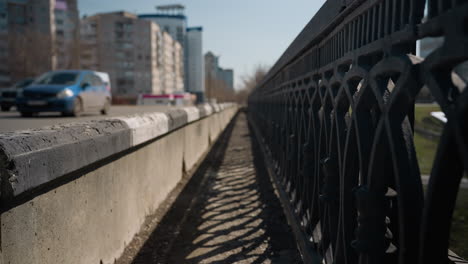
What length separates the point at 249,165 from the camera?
31.5 feet

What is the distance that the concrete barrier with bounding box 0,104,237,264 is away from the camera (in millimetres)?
1857

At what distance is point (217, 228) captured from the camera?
15.4 feet

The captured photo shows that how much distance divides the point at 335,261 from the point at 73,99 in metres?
12.0

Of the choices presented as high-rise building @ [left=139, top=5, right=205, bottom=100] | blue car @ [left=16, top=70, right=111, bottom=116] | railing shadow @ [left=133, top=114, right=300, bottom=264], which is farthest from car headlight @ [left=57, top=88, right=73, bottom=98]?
high-rise building @ [left=139, top=5, right=205, bottom=100]

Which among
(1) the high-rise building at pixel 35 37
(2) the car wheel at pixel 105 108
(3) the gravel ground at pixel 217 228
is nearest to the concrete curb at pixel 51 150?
(3) the gravel ground at pixel 217 228

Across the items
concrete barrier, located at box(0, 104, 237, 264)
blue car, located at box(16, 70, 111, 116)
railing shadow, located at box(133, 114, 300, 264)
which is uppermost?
blue car, located at box(16, 70, 111, 116)

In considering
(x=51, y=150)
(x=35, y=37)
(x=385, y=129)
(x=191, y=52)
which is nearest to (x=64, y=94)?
(x=51, y=150)

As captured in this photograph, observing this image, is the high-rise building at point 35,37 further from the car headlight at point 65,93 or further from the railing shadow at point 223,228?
the railing shadow at point 223,228

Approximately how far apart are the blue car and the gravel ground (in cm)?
699

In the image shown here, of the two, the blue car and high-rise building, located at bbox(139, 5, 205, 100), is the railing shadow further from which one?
high-rise building, located at bbox(139, 5, 205, 100)

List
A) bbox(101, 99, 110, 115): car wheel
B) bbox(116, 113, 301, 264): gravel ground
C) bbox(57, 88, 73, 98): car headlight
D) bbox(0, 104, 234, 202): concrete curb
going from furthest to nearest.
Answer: bbox(101, 99, 110, 115): car wheel < bbox(57, 88, 73, 98): car headlight < bbox(116, 113, 301, 264): gravel ground < bbox(0, 104, 234, 202): concrete curb

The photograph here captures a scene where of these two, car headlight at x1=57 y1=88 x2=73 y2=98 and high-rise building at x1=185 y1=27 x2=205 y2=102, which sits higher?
high-rise building at x1=185 y1=27 x2=205 y2=102

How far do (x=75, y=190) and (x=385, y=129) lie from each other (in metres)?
1.80

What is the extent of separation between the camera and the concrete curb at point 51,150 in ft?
5.83
